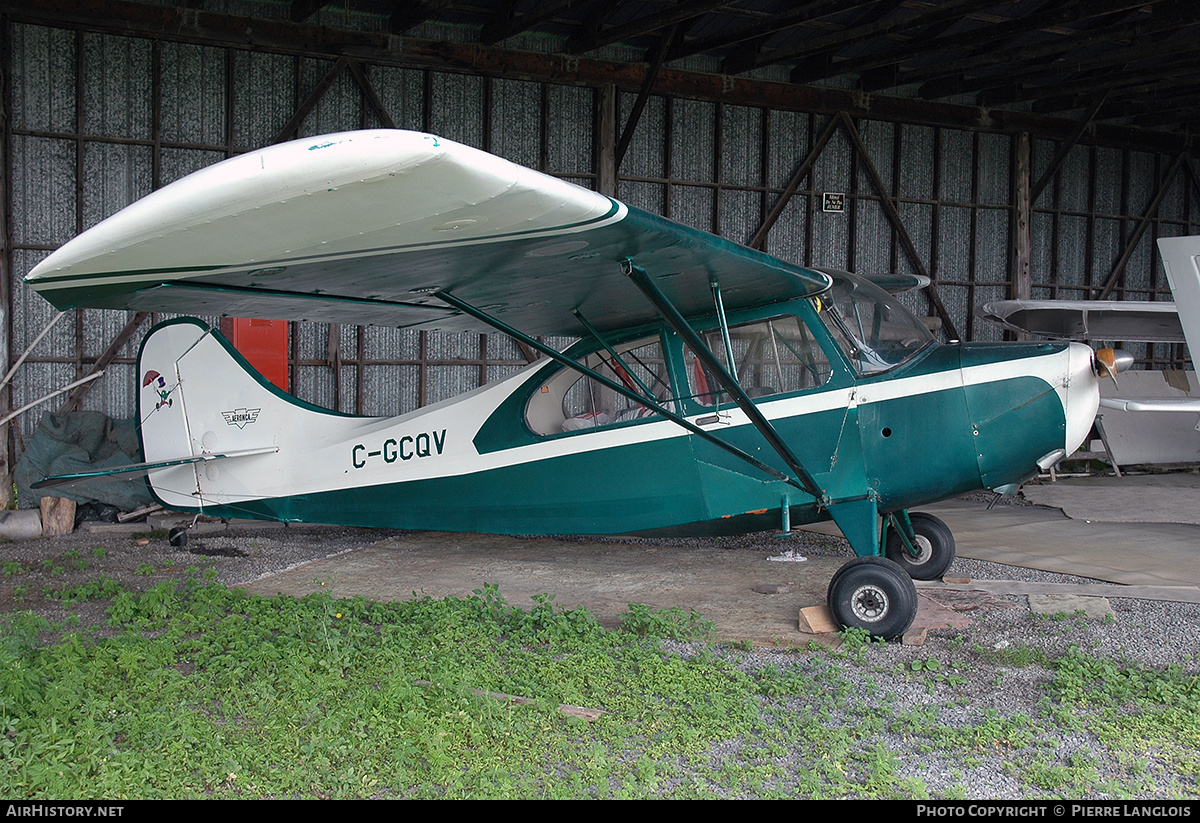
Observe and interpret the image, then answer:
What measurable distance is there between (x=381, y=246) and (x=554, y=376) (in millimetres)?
3006

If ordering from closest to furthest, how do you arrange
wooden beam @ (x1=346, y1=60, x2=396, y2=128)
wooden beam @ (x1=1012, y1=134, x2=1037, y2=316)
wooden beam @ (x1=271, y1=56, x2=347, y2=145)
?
wooden beam @ (x1=271, y1=56, x2=347, y2=145) < wooden beam @ (x1=346, y1=60, x2=396, y2=128) < wooden beam @ (x1=1012, y1=134, x2=1037, y2=316)

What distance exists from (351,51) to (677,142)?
4730 mm

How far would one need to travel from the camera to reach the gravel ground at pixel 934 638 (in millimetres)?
3312

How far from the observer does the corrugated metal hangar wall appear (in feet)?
32.1

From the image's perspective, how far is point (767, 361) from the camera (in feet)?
19.0

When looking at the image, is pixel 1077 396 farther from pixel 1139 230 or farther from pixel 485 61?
pixel 1139 230

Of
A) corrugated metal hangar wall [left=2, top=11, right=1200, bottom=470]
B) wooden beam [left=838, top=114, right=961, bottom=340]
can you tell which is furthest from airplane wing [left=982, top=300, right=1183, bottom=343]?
corrugated metal hangar wall [left=2, top=11, right=1200, bottom=470]

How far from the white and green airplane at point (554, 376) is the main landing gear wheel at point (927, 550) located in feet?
0.07

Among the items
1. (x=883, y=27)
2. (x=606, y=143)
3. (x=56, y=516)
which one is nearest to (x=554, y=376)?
(x=56, y=516)

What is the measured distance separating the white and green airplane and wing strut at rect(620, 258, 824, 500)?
0.02 m

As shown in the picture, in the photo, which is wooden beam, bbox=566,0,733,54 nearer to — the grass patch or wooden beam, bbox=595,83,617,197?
wooden beam, bbox=595,83,617,197

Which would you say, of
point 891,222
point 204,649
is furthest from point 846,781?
point 891,222

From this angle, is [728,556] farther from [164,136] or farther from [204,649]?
[164,136]
